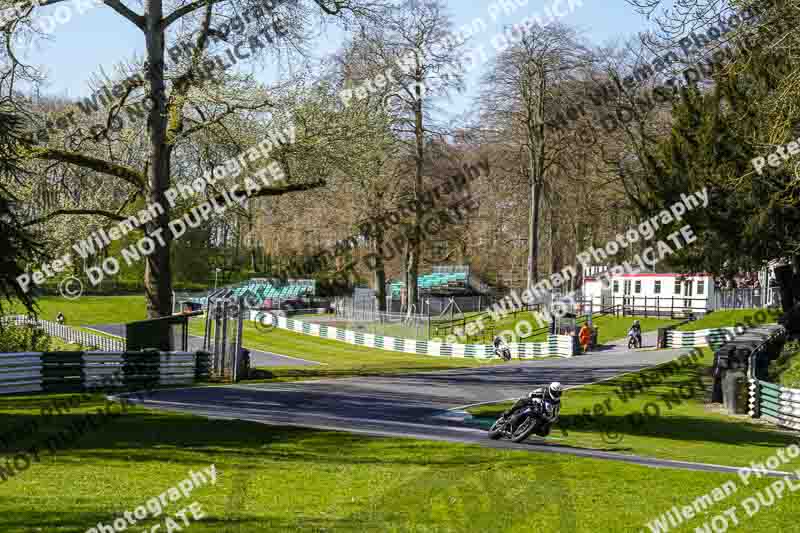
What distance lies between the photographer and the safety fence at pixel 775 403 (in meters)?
19.6

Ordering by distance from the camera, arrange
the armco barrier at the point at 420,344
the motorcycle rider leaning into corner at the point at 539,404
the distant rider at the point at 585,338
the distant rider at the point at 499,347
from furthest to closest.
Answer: the distant rider at the point at 585,338 < the armco barrier at the point at 420,344 < the distant rider at the point at 499,347 < the motorcycle rider leaning into corner at the point at 539,404

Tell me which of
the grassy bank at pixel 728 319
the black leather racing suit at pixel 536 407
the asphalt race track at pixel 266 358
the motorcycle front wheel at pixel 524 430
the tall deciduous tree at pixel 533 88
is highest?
the tall deciduous tree at pixel 533 88

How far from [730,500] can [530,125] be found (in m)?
41.1

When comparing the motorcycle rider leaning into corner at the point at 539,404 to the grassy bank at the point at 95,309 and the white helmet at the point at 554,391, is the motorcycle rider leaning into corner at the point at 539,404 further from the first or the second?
the grassy bank at the point at 95,309

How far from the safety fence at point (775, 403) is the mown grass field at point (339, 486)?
9225mm

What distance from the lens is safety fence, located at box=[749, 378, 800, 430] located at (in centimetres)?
1961

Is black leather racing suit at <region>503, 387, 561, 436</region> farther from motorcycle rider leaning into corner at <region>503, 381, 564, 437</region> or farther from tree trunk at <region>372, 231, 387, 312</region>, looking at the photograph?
tree trunk at <region>372, 231, 387, 312</region>

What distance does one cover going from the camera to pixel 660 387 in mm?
27844

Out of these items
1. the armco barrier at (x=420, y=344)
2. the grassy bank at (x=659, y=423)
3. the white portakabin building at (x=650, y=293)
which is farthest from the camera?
the white portakabin building at (x=650, y=293)

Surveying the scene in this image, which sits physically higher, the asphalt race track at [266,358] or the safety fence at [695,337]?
the safety fence at [695,337]

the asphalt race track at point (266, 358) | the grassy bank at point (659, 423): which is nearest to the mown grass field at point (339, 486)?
the grassy bank at point (659, 423)

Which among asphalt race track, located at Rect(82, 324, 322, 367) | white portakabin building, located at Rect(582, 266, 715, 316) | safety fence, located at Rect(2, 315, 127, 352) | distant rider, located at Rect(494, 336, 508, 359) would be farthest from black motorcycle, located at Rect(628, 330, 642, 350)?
safety fence, located at Rect(2, 315, 127, 352)

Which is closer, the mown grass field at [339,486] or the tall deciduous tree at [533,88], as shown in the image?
the mown grass field at [339,486]

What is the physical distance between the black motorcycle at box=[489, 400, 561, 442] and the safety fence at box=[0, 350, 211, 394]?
1034 cm
